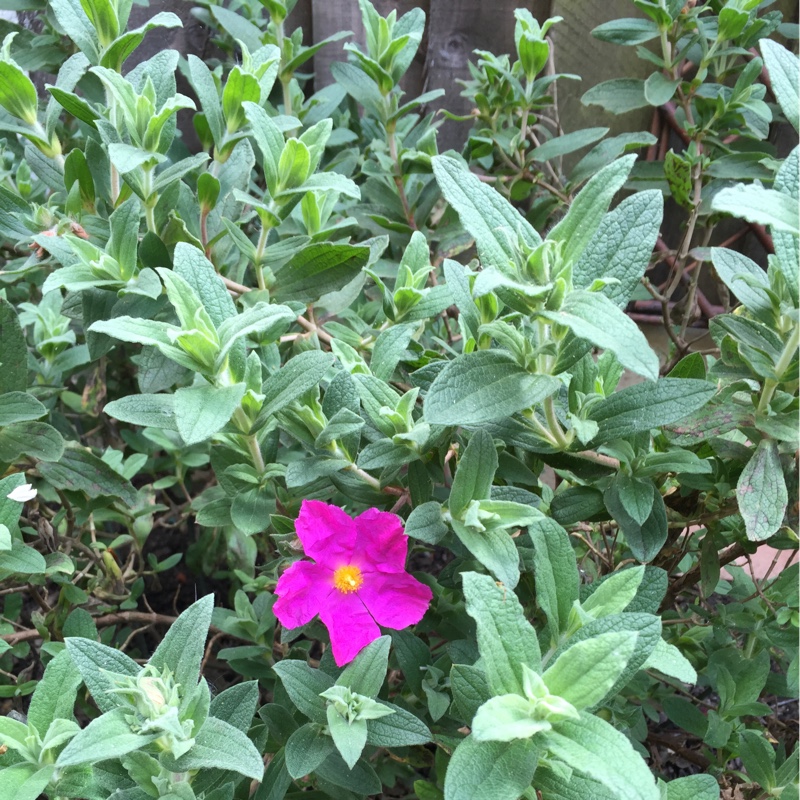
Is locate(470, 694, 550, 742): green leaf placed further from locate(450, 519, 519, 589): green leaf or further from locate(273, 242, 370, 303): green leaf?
locate(273, 242, 370, 303): green leaf

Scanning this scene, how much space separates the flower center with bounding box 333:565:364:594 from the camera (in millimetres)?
946

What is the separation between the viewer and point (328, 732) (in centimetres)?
86

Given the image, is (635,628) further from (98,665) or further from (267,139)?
(267,139)

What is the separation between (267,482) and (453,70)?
1.44m

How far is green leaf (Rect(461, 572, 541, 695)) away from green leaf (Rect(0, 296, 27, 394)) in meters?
0.77

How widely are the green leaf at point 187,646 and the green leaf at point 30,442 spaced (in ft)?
1.48

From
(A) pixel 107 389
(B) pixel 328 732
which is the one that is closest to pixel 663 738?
(B) pixel 328 732

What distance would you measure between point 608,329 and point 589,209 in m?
0.16

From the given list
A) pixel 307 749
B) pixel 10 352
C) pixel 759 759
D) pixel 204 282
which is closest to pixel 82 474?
pixel 10 352

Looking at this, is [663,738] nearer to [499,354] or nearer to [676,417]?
A: [676,417]

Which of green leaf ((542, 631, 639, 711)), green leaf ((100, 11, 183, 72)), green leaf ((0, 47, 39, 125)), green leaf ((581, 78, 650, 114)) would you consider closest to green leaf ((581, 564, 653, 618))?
green leaf ((542, 631, 639, 711))

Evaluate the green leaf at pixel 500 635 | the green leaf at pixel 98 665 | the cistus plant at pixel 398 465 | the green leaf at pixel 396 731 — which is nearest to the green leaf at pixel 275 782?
the cistus plant at pixel 398 465

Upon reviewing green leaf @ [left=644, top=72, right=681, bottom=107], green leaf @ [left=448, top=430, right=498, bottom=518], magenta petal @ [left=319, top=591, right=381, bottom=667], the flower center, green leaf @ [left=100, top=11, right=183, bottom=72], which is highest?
green leaf @ [left=100, top=11, right=183, bottom=72]

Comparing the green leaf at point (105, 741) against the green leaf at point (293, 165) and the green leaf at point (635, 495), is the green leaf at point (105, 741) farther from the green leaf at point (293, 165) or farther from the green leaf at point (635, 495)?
the green leaf at point (293, 165)
